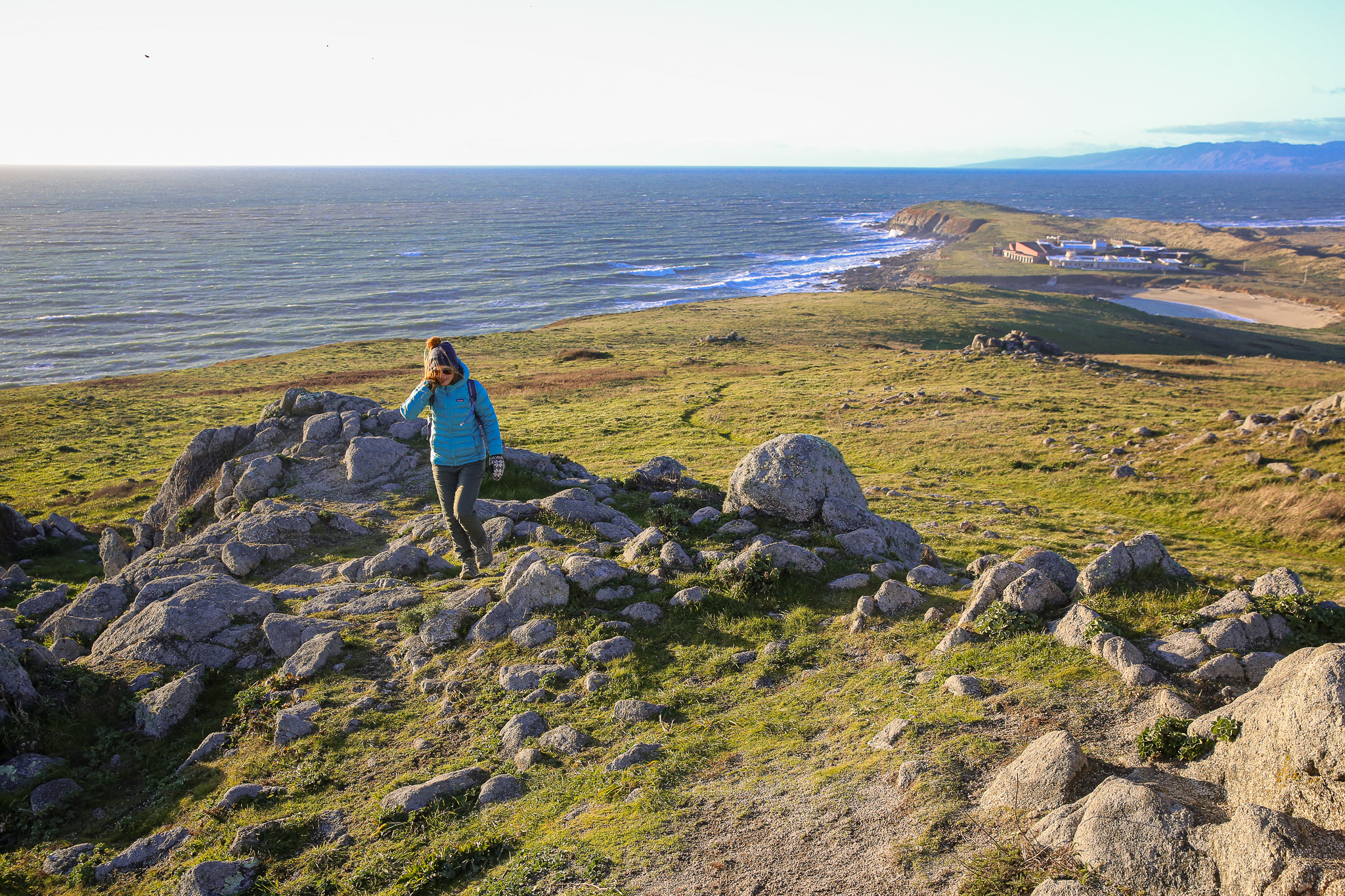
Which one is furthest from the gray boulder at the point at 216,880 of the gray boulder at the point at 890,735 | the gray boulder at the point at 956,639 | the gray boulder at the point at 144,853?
the gray boulder at the point at 956,639

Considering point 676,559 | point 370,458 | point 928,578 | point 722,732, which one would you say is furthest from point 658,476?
point 722,732

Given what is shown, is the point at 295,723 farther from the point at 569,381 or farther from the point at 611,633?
the point at 569,381

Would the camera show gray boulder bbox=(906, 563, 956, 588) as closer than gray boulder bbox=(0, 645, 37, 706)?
→ No

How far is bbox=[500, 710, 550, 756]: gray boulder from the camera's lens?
884 centimetres

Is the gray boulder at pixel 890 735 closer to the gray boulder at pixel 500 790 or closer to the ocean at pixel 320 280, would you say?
the gray boulder at pixel 500 790

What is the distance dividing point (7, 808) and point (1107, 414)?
38942 mm

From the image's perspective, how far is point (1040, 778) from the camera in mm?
6453

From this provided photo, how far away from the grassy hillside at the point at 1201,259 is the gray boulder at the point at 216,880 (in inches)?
4606

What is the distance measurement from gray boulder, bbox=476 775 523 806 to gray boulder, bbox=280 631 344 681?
4.19 meters

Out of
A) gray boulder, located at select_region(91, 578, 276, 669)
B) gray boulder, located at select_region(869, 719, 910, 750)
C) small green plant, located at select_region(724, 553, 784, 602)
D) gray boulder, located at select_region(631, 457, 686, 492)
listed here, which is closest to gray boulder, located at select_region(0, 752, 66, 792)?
gray boulder, located at select_region(91, 578, 276, 669)

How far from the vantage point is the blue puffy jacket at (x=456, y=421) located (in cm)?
1183

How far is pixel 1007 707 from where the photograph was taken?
7988mm

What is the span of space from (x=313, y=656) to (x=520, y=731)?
4098 mm

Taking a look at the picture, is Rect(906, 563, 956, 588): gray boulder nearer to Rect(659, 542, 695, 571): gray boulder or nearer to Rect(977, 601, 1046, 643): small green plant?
Rect(977, 601, 1046, 643): small green plant
